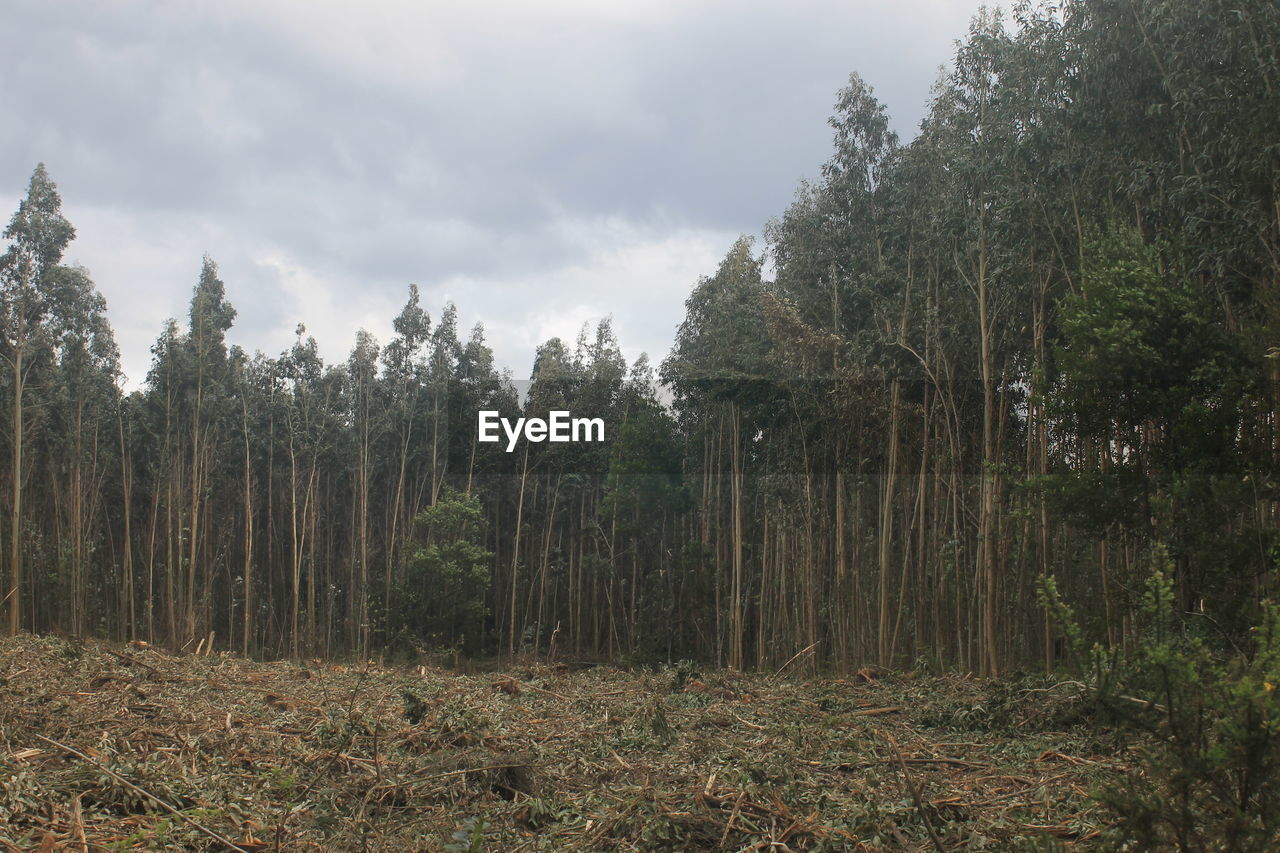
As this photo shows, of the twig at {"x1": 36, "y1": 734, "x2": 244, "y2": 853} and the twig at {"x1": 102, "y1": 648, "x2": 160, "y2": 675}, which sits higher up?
the twig at {"x1": 36, "y1": 734, "x2": 244, "y2": 853}

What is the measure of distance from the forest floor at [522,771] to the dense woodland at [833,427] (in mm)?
1195

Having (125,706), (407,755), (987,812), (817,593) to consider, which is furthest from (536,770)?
(817,593)

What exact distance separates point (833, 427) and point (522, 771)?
46.1 ft

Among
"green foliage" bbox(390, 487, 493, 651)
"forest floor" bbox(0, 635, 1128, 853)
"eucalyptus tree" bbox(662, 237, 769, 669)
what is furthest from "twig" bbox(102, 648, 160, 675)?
"green foliage" bbox(390, 487, 493, 651)

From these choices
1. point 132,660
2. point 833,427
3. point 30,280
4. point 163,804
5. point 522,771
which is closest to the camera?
point 163,804

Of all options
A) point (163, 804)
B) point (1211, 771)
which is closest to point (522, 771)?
point (163, 804)

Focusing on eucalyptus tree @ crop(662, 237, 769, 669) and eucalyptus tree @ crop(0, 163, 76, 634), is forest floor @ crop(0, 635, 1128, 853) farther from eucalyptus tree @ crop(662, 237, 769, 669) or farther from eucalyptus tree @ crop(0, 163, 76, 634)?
eucalyptus tree @ crop(0, 163, 76, 634)

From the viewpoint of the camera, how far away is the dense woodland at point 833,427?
9336 millimetres

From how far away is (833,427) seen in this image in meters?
17.6

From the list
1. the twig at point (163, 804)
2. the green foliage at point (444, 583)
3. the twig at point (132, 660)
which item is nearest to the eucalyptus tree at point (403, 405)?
the green foliage at point (444, 583)

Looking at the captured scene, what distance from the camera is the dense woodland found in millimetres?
9336

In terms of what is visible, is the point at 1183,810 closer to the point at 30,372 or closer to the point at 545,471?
the point at 30,372

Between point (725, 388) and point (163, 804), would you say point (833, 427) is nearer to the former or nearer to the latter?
point (725, 388)

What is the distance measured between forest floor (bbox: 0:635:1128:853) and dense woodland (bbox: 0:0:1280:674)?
1.19 m
